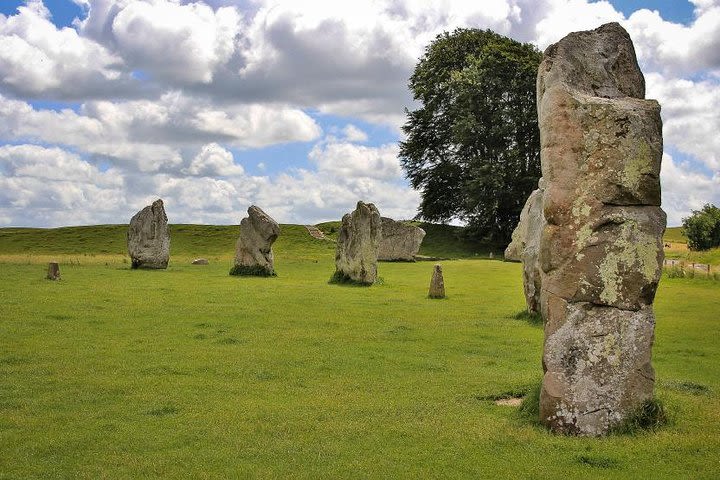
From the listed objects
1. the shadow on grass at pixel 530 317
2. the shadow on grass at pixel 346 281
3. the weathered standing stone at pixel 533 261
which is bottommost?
the shadow on grass at pixel 530 317

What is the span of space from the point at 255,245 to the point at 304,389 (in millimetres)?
24481

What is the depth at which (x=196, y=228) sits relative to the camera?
7431 cm

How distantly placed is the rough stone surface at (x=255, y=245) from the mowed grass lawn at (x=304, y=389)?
9022 mm

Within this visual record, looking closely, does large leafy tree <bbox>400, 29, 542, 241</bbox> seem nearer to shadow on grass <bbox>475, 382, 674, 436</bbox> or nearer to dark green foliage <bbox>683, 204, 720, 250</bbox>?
dark green foliage <bbox>683, 204, 720, 250</bbox>

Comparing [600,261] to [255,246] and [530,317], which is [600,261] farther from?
[255,246]

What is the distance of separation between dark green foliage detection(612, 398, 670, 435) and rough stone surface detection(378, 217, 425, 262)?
3928 centimetres

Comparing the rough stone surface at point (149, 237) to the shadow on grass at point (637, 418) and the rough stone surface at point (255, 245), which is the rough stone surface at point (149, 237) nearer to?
the rough stone surface at point (255, 245)

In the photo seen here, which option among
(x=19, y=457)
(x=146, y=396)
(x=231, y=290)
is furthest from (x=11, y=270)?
(x=19, y=457)

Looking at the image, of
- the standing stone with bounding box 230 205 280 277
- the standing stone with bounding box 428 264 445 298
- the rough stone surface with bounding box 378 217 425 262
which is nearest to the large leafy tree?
the rough stone surface with bounding box 378 217 425 262

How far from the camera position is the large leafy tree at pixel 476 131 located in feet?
198

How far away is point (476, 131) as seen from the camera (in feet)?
203

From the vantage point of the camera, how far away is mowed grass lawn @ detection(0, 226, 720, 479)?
9.02m

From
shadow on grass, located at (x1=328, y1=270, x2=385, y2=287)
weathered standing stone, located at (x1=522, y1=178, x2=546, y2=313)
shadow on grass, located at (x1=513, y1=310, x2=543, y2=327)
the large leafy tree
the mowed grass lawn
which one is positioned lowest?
the mowed grass lawn

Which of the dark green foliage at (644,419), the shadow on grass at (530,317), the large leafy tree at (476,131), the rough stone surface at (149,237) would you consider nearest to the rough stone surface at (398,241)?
the large leafy tree at (476,131)
